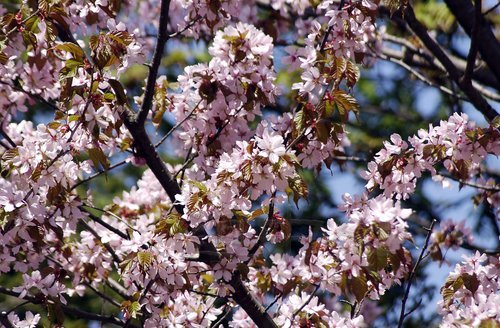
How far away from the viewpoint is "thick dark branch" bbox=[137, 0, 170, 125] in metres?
3.07

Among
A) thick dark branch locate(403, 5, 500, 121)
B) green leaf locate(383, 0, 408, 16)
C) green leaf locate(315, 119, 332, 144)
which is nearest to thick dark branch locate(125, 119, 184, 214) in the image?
green leaf locate(315, 119, 332, 144)

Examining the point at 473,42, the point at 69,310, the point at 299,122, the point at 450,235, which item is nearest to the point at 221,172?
the point at 299,122

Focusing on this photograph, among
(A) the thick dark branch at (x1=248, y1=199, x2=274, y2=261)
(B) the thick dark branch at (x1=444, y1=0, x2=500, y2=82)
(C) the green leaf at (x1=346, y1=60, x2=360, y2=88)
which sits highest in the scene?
(B) the thick dark branch at (x1=444, y1=0, x2=500, y2=82)

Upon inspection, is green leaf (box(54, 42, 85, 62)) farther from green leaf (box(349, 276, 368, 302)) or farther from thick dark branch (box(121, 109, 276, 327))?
green leaf (box(349, 276, 368, 302))

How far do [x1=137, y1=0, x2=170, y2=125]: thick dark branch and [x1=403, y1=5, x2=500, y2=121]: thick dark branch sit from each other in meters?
1.05

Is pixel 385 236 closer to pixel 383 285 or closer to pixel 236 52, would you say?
pixel 383 285

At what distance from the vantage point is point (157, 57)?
10.3 ft

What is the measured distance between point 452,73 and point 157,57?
1395 millimetres

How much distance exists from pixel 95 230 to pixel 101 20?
0.94 metres

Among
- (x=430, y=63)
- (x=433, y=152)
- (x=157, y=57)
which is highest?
(x=430, y=63)

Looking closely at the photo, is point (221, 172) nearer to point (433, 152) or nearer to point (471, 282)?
point (433, 152)

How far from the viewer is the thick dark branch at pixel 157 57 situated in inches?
121

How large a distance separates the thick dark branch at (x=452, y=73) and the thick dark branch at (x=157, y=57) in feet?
3.45

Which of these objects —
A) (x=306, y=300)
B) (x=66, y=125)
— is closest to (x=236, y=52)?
(x=66, y=125)
